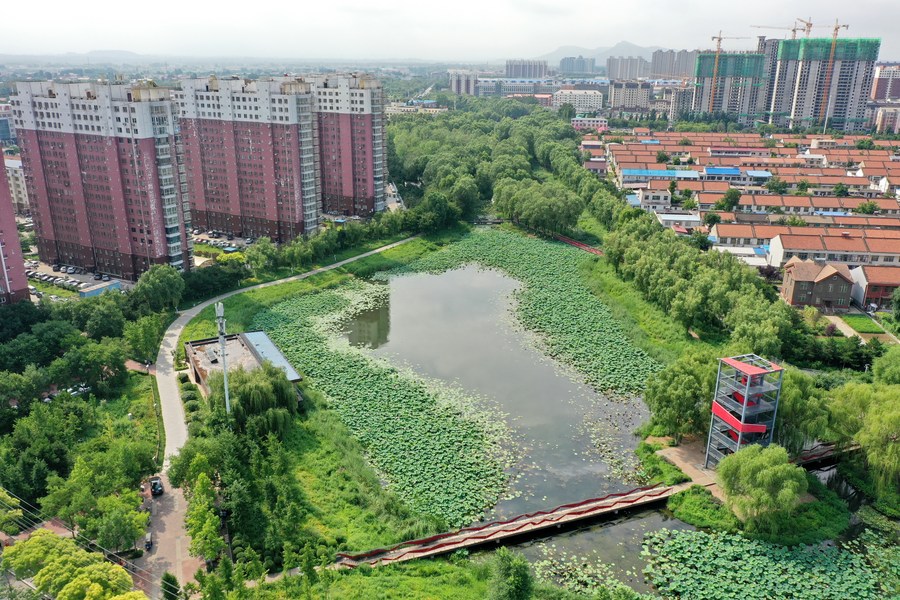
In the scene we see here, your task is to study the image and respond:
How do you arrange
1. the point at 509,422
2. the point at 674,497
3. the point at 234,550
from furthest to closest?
the point at 509,422 < the point at 674,497 < the point at 234,550

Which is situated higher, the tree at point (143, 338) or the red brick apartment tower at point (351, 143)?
the red brick apartment tower at point (351, 143)

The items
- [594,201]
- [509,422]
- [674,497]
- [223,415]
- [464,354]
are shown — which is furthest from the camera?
[594,201]

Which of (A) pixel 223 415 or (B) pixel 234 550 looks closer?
(B) pixel 234 550

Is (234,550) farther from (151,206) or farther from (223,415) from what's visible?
(151,206)

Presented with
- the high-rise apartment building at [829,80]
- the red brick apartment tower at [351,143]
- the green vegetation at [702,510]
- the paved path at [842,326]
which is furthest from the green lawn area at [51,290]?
the high-rise apartment building at [829,80]

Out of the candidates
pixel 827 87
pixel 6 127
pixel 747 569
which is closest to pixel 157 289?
pixel 747 569

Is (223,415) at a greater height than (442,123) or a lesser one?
lesser

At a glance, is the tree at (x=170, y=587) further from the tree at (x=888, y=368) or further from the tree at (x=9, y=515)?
the tree at (x=888, y=368)

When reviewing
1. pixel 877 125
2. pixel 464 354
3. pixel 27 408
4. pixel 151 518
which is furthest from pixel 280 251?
pixel 877 125
